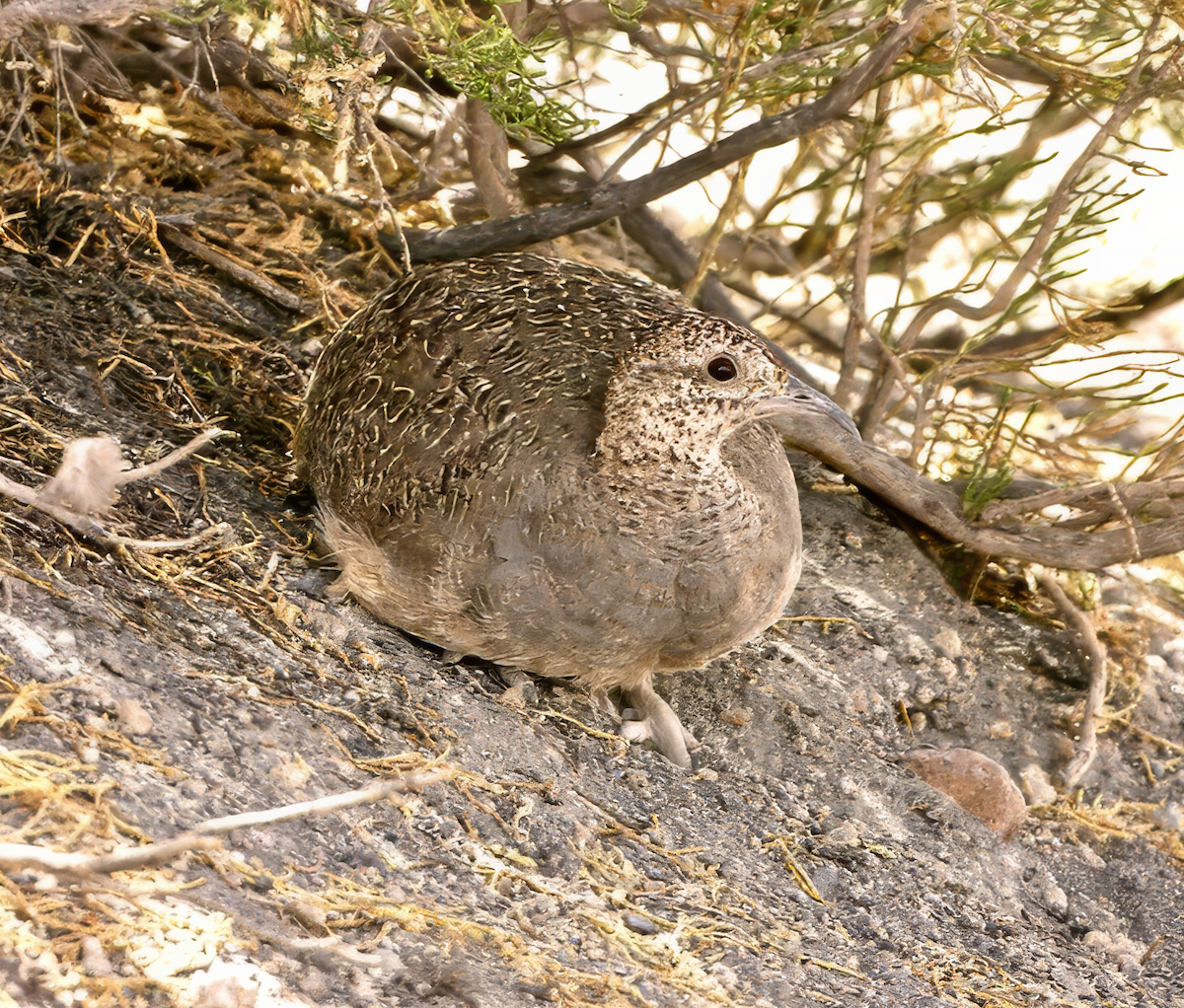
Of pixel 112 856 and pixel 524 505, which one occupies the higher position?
pixel 524 505

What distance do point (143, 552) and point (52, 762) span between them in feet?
3.10

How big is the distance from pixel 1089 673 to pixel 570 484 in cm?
237

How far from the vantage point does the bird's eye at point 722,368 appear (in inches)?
115

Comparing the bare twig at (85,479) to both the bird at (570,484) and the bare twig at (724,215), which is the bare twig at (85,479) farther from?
the bare twig at (724,215)

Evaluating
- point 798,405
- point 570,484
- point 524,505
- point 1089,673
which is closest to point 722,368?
point 798,405

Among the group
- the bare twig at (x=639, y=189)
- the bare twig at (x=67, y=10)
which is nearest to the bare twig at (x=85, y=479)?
the bare twig at (x=67, y=10)

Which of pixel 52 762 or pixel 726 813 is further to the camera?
pixel 726 813

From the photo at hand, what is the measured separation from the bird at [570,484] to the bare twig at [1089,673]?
137cm

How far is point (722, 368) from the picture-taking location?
9.66ft

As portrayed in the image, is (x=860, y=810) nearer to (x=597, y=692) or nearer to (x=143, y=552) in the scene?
(x=597, y=692)

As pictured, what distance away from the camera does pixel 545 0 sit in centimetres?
446

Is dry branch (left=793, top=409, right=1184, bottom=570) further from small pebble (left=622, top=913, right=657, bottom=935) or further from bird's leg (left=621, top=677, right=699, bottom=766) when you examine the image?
small pebble (left=622, top=913, right=657, bottom=935)

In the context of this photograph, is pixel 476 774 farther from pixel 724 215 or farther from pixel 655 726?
pixel 724 215

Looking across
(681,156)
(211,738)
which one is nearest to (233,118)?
(681,156)
